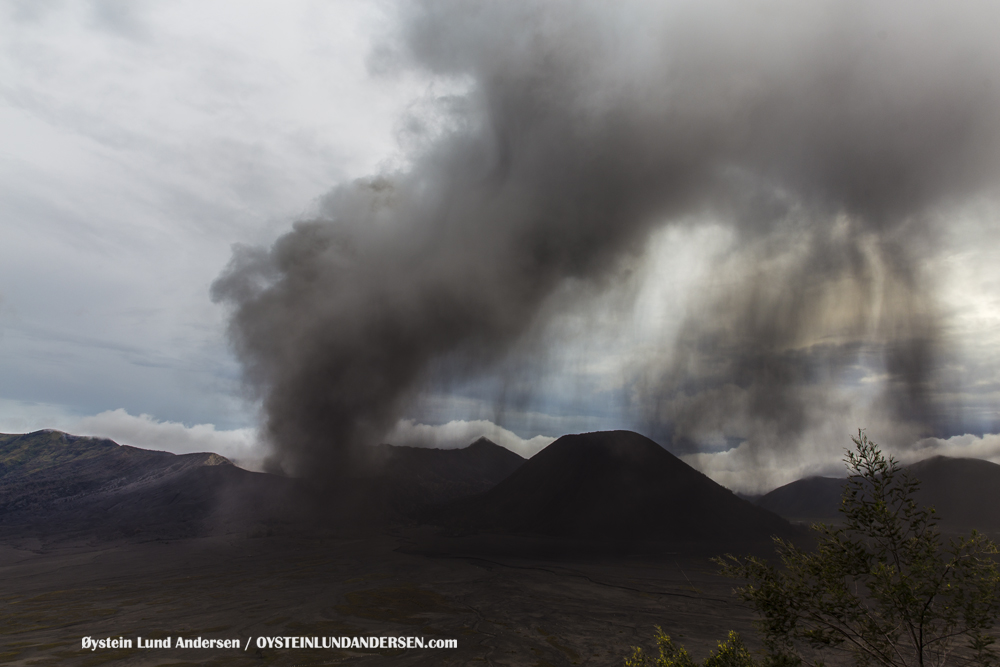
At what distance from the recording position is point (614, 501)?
135 m

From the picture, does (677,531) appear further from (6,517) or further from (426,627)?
(6,517)

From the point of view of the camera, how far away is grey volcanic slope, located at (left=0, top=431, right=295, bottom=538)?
127312 millimetres

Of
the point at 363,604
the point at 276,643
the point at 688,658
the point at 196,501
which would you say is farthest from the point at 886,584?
the point at 196,501

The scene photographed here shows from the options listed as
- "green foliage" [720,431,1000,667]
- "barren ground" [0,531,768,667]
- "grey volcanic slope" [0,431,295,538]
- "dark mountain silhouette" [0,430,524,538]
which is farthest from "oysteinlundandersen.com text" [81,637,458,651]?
"grey volcanic slope" [0,431,295,538]

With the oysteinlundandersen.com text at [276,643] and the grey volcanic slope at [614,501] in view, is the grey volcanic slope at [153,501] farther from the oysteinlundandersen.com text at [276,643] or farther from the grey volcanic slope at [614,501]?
the oysteinlundandersen.com text at [276,643]

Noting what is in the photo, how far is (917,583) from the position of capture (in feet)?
24.7

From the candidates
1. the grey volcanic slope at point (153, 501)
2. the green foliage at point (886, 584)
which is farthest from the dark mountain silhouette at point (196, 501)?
the green foliage at point (886, 584)

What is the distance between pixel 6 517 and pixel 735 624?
202 metres

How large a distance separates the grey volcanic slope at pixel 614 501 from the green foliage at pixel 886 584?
398 feet

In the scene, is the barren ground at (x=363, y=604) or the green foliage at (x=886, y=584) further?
the barren ground at (x=363, y=604)

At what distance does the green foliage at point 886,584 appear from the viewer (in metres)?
7.36

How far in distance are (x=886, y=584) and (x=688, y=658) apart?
366cm

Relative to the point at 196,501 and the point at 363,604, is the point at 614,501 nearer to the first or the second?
the point at 363,604

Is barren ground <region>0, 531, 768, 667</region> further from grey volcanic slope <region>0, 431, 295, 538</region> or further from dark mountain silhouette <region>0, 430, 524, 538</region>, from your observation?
dark mountain silhouette <region>0, 430, 524, 538</region>
